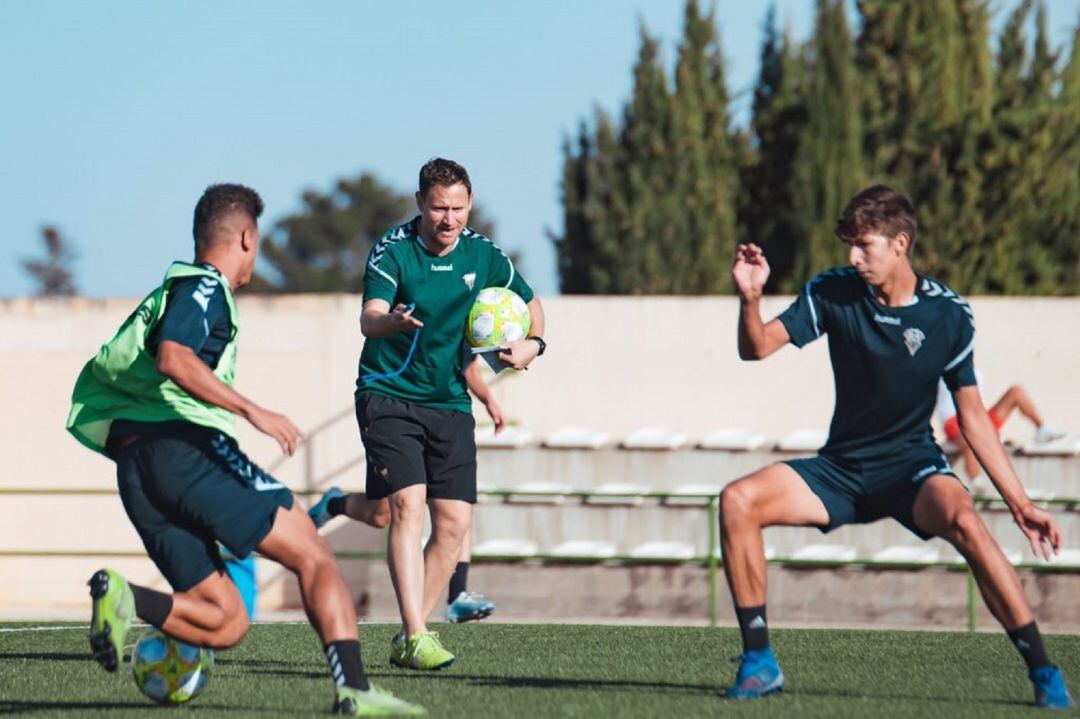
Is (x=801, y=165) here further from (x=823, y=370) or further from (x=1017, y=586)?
(x=1017, y=586)

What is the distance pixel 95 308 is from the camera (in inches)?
742

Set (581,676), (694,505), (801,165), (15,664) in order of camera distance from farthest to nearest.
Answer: (801,165) → (694,505) → (15,664) → (581,676)

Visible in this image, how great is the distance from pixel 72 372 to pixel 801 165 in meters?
14.6

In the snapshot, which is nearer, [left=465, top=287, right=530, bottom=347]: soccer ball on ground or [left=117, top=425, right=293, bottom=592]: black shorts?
[left=117, top=425, right=293, bottom=592]: black shorts

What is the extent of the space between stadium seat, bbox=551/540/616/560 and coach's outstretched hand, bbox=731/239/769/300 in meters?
9.73

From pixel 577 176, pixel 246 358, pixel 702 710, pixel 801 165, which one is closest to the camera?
pixel 702 710

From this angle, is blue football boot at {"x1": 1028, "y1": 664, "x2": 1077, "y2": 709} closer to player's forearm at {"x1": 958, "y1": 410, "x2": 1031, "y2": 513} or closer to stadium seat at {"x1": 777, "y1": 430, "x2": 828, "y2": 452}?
player's forearm at {"x1": 958, "y1": 410, "x2": 1031, "y2": 513}

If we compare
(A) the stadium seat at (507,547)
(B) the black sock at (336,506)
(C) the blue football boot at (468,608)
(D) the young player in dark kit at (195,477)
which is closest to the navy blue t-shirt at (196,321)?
(D) the young player in dark kit at (195,477)

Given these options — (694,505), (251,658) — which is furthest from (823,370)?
(251,658)

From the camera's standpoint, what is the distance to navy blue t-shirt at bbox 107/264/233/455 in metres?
6.11

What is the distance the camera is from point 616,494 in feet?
51.6

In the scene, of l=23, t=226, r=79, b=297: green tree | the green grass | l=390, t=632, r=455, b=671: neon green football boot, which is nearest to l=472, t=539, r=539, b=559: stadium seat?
the green grass

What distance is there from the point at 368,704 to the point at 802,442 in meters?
11.4

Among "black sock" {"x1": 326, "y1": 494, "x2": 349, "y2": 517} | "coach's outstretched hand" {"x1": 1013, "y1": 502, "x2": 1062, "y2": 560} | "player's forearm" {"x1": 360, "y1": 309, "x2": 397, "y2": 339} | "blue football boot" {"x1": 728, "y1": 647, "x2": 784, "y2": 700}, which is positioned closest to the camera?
"coach's outstretched hand" {"x1": 1013, "y1": 502, "x2": 1062, "y2": 560}
